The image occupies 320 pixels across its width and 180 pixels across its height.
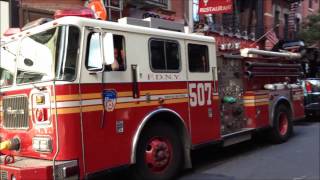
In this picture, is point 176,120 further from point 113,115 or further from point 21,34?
point 21,34

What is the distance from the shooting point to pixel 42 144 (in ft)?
20.6

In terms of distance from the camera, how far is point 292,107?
11648 mm

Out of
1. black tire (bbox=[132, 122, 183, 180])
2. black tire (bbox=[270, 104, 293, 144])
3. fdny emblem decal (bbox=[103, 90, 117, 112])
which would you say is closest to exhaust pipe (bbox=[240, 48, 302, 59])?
black tire (bbox=[270, 104, 293, 144])

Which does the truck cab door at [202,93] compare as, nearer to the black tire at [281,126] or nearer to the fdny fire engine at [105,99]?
the fdny fire engine at [105,99]

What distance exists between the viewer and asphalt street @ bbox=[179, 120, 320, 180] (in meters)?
8.01

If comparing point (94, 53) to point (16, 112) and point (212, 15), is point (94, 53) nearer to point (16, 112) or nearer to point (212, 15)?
point (16, 112)

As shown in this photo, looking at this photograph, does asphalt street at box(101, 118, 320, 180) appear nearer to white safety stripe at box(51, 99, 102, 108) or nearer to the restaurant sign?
white safety stripe at box(51, 99, 102, 108)

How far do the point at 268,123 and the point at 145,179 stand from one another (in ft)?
13.9

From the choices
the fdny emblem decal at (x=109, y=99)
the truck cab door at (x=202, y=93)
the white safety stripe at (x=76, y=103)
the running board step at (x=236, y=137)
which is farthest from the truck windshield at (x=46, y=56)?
the running board step at (x=236, y=137)

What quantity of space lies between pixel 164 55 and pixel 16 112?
2405 mm

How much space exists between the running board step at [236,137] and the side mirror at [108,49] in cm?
353

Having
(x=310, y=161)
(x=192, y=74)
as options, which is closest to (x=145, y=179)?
(x=192, y=74)

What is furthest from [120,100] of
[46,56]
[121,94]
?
[46,56]

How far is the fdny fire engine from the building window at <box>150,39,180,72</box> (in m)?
0.02
